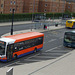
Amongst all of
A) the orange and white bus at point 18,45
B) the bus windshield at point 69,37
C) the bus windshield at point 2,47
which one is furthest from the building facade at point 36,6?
the bus windshield at point 2,47

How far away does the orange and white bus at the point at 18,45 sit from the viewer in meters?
17.4

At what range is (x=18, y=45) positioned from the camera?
1902 cm

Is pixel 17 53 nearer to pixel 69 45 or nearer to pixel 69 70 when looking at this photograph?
pixel 69 70

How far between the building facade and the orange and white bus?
1887 inches

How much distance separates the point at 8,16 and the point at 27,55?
3892cm

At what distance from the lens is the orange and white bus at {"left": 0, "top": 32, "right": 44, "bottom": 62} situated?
57.0ft

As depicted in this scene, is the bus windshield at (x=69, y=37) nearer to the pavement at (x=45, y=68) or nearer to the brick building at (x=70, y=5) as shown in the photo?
the pavement at (x=45, y=68)

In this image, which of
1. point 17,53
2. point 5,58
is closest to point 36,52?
point 17,53

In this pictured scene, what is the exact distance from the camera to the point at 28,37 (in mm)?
20656

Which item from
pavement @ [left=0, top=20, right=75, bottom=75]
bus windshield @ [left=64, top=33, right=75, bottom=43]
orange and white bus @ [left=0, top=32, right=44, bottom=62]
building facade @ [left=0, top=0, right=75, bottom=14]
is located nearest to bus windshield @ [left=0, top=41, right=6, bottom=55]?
orange and white bus @ [left=0, top=32, right=44, bottom=62]

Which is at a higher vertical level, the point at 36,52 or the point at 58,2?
the point at 58,2

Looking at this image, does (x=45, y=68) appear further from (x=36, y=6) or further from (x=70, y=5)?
(x=70, y=5)

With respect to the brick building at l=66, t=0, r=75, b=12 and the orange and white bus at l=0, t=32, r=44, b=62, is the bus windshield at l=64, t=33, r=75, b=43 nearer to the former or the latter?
the orange and white bus at l=0, t=32, r=44, b=62

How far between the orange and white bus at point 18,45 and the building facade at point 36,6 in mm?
47922
